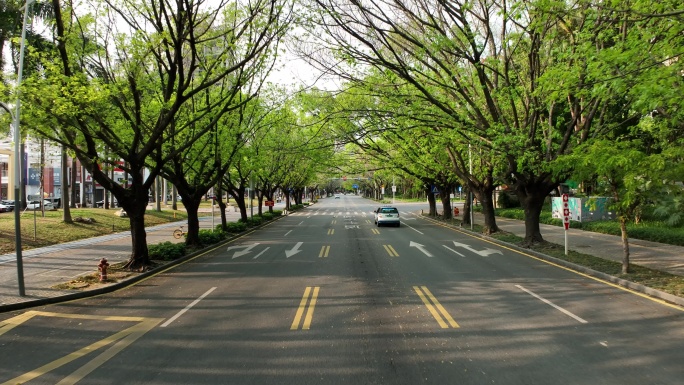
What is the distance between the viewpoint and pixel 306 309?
7.87 meters

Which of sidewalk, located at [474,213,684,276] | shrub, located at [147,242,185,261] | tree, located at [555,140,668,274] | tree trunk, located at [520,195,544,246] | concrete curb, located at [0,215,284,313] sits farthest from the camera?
→ tree trunk, located at [520,195,544,246]

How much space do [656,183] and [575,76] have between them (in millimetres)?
2802

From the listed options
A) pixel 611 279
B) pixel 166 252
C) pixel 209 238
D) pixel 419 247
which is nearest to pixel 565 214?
pixel 611 279

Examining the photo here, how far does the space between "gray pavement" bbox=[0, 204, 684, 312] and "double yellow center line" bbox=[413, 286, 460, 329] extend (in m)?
6.35

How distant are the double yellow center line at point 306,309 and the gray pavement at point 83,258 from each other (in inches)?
204

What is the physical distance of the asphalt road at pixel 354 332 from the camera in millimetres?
5004

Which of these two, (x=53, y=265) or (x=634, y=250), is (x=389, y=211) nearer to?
(x=634, y=250)

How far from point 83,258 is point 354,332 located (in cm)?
1225

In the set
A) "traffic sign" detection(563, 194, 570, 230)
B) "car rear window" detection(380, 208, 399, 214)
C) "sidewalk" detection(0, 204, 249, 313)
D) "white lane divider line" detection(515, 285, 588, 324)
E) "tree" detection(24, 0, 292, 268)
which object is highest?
"tree" detection(24, 0, 292, 268)

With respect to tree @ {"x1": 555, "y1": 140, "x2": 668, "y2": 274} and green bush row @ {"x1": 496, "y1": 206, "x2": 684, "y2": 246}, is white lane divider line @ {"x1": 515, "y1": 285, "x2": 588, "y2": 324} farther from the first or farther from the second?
green bush row @ {"x1": 496, "y1": 206, "x2": 684, "y2": 246}

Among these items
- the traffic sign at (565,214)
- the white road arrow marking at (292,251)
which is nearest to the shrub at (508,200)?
the traffic sign at (565,214)

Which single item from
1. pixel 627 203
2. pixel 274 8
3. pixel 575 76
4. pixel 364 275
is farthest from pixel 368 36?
pixel 627 203

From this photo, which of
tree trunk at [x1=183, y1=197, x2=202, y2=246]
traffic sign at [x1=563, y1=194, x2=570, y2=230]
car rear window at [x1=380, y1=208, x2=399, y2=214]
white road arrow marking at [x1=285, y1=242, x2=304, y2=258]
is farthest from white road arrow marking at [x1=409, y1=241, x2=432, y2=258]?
car rear window at [x1=380, y1=208, x2=399, y2=214]

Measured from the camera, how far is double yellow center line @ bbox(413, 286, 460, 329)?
685 centimetres
